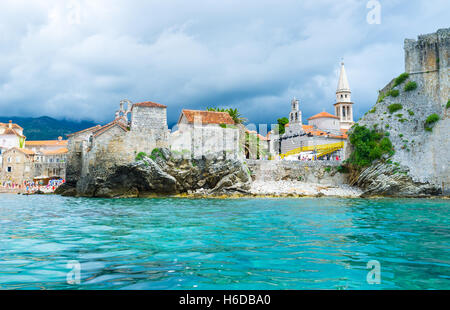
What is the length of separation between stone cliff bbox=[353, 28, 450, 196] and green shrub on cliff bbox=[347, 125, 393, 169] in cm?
58

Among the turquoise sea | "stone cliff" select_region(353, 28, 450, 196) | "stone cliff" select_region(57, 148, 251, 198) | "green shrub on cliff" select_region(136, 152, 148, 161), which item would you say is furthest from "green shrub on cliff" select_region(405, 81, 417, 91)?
the turquoise sea

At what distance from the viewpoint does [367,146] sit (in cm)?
3184

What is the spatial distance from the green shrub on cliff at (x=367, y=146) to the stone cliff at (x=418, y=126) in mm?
580

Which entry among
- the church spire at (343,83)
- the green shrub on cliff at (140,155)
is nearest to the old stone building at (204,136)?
the green shrub on cliff at (140,155)

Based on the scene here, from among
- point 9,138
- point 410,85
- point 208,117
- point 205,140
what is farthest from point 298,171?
point 9,138

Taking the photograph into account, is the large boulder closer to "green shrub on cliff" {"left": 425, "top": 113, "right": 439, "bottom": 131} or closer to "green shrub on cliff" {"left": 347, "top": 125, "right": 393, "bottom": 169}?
"green shrub on cliff" {"left": 347, "top": 125, "right": 393, "bottom": 169}

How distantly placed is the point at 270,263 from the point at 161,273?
5.61 feet

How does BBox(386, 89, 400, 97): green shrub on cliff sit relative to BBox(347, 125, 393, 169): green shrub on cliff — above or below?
above

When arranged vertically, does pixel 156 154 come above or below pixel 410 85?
below

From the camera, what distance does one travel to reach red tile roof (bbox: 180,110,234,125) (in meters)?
Result: 33.7

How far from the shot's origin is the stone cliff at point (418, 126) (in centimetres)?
2945

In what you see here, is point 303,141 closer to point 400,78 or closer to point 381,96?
point 381,96

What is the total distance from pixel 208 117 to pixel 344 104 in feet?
147

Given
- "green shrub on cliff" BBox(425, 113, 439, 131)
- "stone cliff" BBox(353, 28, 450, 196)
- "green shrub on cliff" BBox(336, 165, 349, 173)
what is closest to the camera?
"stone cliff" BBox(353, 28, 450, 196)
